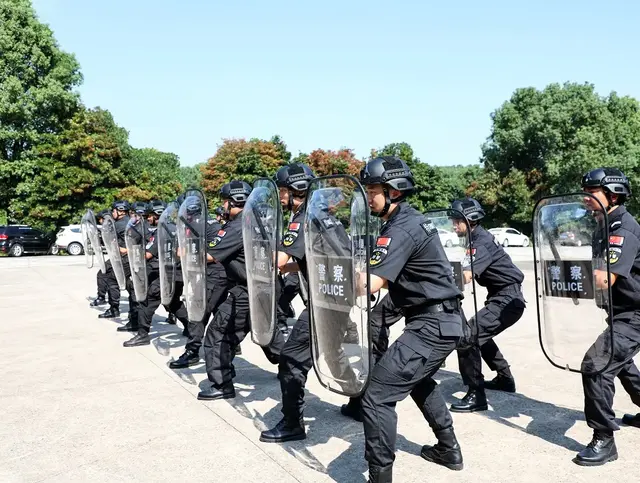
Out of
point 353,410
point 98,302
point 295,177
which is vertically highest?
point 295,177

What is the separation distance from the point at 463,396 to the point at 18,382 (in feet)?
14.4

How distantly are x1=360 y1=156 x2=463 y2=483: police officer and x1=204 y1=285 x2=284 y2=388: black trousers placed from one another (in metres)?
2.20

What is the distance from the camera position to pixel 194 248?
6043 mm

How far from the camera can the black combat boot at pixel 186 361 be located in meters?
7.10

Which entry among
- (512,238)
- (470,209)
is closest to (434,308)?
(470,209)

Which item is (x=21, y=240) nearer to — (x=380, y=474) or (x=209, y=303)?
(x=209, y=303)

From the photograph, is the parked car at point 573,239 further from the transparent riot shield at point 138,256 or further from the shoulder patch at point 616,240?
the transparent riot shield at point 138,256

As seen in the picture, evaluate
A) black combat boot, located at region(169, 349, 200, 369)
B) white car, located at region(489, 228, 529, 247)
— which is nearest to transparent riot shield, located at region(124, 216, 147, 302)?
black combat boot, located at region(169, 349, 200, 369)

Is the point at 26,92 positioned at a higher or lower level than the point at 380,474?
higher

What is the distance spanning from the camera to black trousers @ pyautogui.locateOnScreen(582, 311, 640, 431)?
4023mm

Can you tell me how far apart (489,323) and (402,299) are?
203cm

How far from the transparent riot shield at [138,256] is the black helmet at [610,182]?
5.42m

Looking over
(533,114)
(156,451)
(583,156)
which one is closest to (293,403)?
(156,451)

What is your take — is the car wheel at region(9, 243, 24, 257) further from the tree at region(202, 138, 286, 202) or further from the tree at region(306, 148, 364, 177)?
the tree at region(306, 148, 364, 177)
